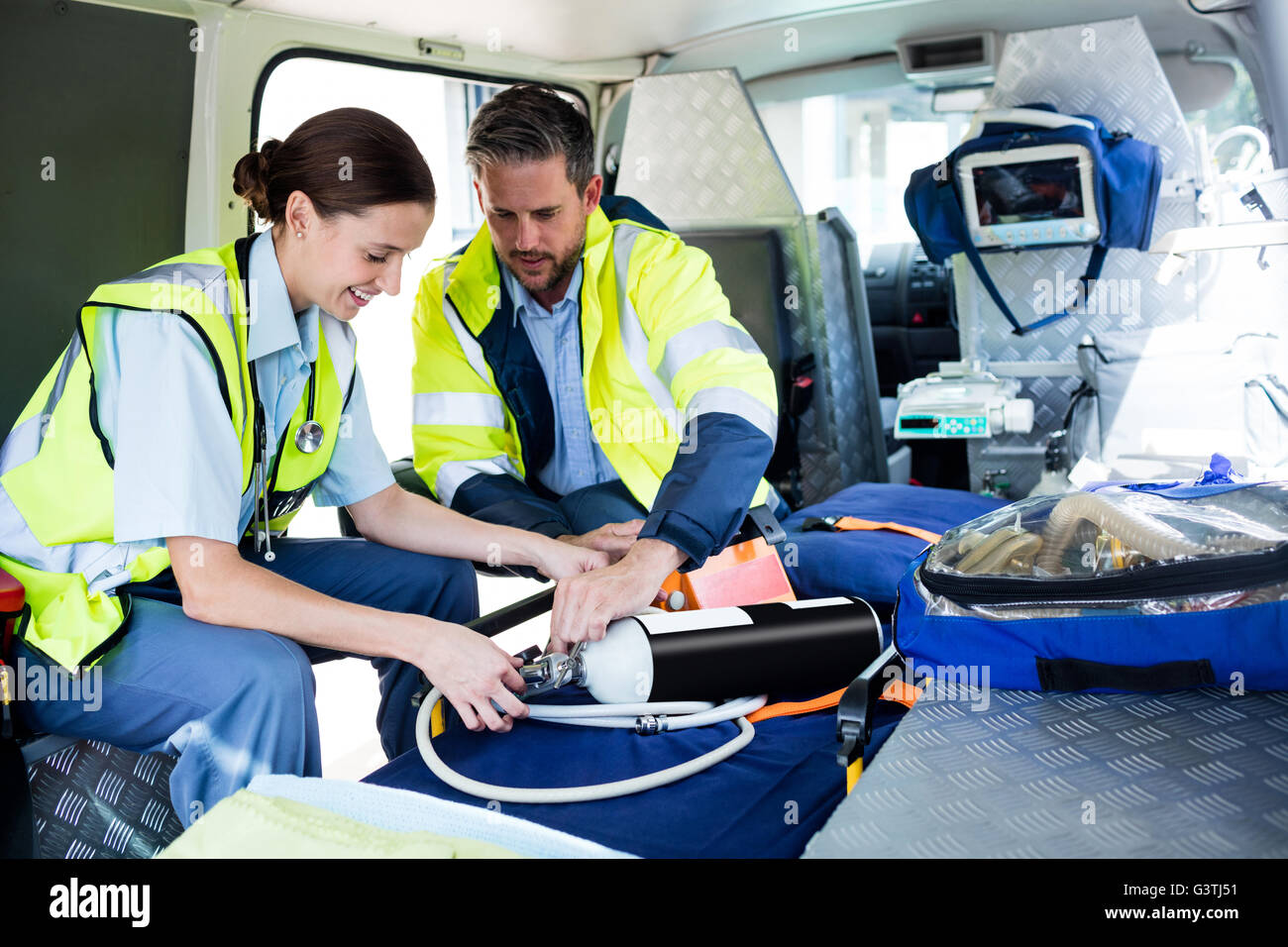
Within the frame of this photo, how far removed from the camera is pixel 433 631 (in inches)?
67.5

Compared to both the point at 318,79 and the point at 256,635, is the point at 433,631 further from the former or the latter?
the point at 318,79

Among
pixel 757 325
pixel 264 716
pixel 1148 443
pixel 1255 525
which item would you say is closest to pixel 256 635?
pixel 264 716

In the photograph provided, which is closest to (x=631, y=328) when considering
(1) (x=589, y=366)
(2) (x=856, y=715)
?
(1) (x=589, y=366)

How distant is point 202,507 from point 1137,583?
1435 millimetres

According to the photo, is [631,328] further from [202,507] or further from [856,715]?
[856,715]

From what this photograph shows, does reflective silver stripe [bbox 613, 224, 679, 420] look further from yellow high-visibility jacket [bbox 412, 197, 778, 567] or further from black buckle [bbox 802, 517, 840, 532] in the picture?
black buckle [bbox 802, 517, 840, 532]

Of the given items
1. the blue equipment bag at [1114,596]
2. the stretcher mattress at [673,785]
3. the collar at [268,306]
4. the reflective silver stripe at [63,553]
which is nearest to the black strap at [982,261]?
the blue equipment bag at [1114,596]

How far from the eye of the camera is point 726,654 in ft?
5.82

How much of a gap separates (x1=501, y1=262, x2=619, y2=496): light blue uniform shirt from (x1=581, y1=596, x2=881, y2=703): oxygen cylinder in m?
1.10

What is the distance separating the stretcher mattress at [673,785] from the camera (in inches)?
57.0

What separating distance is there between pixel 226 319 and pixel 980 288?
10.1 ft

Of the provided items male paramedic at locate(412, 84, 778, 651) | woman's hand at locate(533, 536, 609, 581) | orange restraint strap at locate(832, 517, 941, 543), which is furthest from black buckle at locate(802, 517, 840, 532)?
woman's hand at locate(533, 536, 609, 581)

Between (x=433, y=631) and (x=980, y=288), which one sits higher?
(x=980, y=288)

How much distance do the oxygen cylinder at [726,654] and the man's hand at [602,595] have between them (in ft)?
0.10
